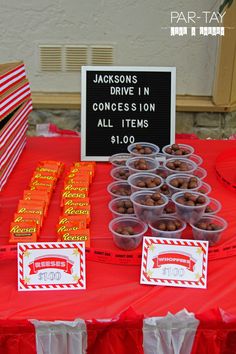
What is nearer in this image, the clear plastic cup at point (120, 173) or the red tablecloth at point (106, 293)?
the red tablecloth at point (106, 293)

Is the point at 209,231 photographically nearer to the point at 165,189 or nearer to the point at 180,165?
the point at 165,189

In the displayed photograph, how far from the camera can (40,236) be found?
1.41m

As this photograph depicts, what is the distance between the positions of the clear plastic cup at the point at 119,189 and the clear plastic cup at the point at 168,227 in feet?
0.64

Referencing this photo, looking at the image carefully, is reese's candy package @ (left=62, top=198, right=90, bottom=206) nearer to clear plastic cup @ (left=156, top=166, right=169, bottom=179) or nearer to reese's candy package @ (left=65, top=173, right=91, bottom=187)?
reese's candy package @ (left=65, top=173, right=91, bottom=187)

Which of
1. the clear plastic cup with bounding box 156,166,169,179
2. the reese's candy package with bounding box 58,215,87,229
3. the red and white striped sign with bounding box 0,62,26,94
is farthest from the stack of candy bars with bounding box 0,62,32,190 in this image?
the clear plastic cup with bounding box 156,166,169,179

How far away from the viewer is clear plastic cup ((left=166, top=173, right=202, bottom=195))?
1.52 metres

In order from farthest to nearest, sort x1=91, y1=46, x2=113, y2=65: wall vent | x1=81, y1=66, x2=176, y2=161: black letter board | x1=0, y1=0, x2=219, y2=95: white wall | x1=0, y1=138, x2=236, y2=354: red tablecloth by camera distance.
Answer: x1=91, y1=46, x2=113, y2=65: wall vent < x1=0, y1=0, x2=219, y2=95: white wall < x1=81, y1=66, x2=176, y2=161: black letter board < x1=0, y1=138, x2=236, y2=354: red tablecloth

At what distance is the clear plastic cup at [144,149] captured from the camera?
1.75 meters

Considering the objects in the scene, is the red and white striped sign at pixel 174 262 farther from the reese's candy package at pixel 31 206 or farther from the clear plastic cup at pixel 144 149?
the clear plastic cup at pixel 144 149

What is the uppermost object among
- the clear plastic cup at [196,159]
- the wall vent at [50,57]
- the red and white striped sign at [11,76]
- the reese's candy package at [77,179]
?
the wall vent at [50,57]

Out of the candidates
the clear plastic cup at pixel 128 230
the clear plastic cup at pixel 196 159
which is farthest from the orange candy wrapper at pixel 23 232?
the clear plastic cup at pixel 196 159

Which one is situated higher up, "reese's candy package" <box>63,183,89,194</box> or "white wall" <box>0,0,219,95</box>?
"white wall" <box>0,0,219,95</box>

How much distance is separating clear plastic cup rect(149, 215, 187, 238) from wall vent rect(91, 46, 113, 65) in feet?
7.05

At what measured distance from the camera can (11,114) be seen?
Result: 1.77m
